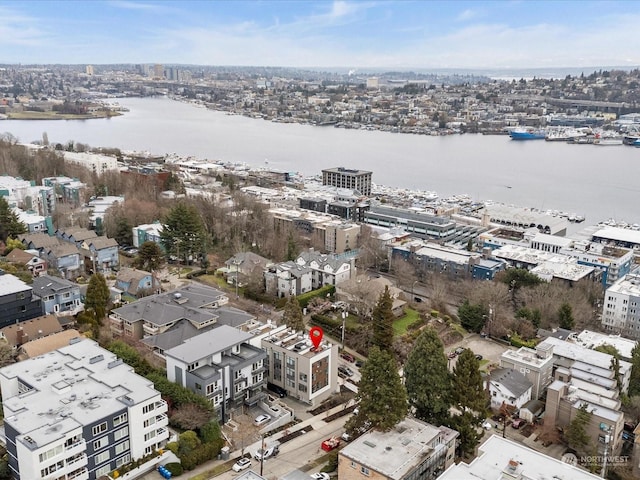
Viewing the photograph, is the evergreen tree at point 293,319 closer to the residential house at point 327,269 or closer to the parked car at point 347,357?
the parked car at point 347,357

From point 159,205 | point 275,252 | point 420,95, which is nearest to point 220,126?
point 420,95

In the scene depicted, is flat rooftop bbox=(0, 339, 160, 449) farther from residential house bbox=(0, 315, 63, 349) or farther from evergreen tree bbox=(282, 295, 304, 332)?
evergreen tree bbox=(282, 295, 304, 332)

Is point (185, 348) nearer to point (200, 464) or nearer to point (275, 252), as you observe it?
point (200, 464)

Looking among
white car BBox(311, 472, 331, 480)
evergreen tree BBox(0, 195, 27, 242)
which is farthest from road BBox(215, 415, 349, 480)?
evergreen tree BBox(0, 195, 27, 242)

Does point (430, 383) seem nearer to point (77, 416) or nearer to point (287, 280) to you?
point (77, 416)

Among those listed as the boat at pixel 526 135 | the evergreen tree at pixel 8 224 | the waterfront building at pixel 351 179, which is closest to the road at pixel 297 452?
the evergreen tree at pixel 8 224

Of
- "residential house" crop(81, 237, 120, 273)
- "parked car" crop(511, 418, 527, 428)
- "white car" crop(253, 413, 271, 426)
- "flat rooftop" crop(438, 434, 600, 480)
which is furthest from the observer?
"residential house" crop(81, 237, 120, 273)
